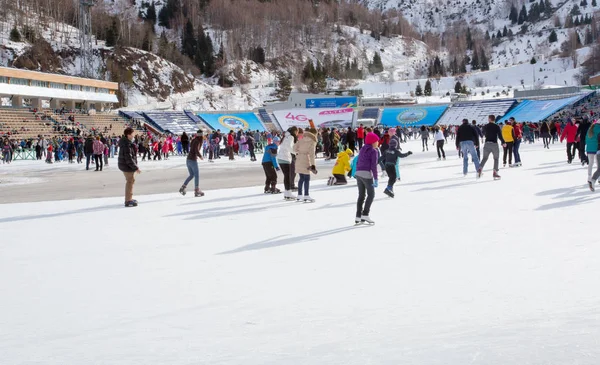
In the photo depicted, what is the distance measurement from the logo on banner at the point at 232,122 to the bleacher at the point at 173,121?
2.80 metres

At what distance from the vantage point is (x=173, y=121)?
57.3 m

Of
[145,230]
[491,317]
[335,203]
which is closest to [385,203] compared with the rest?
[335,203]

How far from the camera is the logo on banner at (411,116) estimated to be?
203 ft

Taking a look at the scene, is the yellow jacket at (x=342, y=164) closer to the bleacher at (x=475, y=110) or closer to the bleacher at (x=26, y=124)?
the bleacher at (x=26, y=124)

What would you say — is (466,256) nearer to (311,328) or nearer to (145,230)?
(311,328)

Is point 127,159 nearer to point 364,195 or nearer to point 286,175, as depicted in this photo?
point 286,175

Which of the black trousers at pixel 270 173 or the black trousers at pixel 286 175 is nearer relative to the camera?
the black trousers at pixel 286 175

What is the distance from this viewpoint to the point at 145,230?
7664mm

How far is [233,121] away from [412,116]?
18.7 metres

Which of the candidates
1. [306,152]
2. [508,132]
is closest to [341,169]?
[306,152]

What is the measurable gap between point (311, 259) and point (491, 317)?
2.20 m

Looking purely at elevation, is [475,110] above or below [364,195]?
above

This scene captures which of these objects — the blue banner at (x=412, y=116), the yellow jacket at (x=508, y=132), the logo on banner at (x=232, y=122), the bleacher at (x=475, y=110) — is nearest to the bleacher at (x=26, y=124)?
the logo on banner at (x=232, y=122)

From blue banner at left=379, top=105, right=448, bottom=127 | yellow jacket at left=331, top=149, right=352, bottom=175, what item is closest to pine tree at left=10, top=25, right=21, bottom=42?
blue banner at left=379, top=105, right=448, bottom=127
